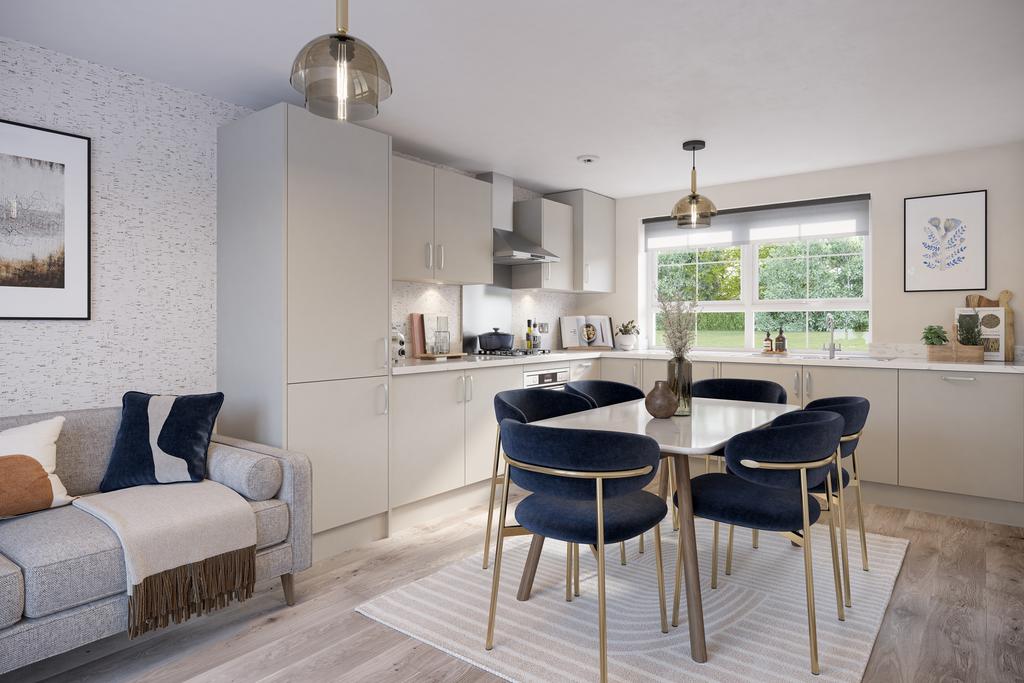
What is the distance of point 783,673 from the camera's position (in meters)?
2.15

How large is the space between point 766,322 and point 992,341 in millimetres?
1580

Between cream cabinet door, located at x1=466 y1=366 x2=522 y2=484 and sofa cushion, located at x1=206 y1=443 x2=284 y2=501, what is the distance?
164cm

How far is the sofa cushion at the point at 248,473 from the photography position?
2.60 m

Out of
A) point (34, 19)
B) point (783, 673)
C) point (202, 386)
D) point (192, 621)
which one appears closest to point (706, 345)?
point (783, 673)

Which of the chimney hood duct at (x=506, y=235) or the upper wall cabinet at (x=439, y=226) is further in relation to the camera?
the chimney hood duct at (x=506, y=235)

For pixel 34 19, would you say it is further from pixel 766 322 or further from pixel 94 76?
pixel 766 322

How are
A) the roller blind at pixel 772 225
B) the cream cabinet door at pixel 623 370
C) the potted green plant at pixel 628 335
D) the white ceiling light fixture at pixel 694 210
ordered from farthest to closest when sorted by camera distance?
the potted green plant at pixel 628 335 < the cream cabinet door at pixel 623 370 < the roller blind at pixel 772 225 < the white ceiling light fixture at pixel 694 210

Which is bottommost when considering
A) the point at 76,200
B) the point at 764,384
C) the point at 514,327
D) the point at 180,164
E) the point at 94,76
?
the point at 764,384

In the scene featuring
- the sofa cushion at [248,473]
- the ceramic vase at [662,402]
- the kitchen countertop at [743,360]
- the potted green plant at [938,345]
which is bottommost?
the sofa cushion at [248,473]

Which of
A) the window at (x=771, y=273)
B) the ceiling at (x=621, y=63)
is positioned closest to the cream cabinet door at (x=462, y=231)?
the ceiling at (x=621, y=63)

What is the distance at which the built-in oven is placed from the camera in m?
4.63

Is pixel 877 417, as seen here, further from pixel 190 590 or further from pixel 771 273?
pixel 190 590

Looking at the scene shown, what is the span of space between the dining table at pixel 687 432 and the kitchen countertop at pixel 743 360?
1189mm

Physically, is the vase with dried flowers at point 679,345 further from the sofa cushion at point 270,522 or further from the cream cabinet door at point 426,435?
the sofa cushion at point 270,522
